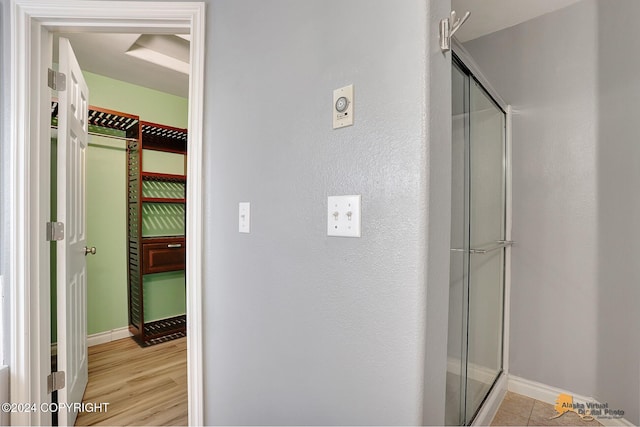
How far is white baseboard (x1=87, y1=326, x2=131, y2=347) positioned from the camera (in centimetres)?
280

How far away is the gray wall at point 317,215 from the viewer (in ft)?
2.73

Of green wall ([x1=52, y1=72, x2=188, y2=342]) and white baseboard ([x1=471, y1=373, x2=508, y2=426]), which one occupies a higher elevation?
green wall ([x1=52, y1=72, x2=188, y2=342])

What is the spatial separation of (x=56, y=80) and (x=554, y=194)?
2863mm

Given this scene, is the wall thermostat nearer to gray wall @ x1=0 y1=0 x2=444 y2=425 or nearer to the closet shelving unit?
gray wall @ x1=0 y1=0 x2=444 y2=425

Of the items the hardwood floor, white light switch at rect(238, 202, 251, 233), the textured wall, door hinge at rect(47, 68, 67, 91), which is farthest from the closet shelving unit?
the textured wall

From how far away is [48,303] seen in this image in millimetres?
1514

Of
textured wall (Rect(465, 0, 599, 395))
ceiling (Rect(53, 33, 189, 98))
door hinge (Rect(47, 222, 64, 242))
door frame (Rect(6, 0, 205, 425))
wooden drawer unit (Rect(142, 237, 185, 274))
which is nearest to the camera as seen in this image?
door frame (Rect(6, 0, 205, 425))

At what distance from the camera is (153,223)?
3.14m

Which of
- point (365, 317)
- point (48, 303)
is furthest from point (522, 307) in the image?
point (48, 303)

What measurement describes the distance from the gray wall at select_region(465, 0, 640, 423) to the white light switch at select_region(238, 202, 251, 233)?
1844 mm

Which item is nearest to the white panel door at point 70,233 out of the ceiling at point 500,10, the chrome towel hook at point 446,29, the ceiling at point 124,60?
the ceiling at point 124,60

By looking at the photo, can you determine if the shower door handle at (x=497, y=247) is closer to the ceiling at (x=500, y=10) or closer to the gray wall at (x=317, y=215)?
the gray wall at (x=317, y=215)

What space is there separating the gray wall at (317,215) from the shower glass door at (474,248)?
49 cm

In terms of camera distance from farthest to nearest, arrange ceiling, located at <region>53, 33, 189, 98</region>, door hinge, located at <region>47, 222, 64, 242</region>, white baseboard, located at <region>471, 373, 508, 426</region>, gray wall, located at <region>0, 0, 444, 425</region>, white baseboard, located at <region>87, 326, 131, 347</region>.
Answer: white baseboard, located at <region>87, 326, 131, 347</region> → ceiling, located at <region>53, 33, 189, 98</region> → white baseboard, located at <region>471, 373, 508, 426</region> → door hinge, located at <region>47, 222, 64, 242</region> → gray wall, located at <region>0, 0, 444, 425</region>
